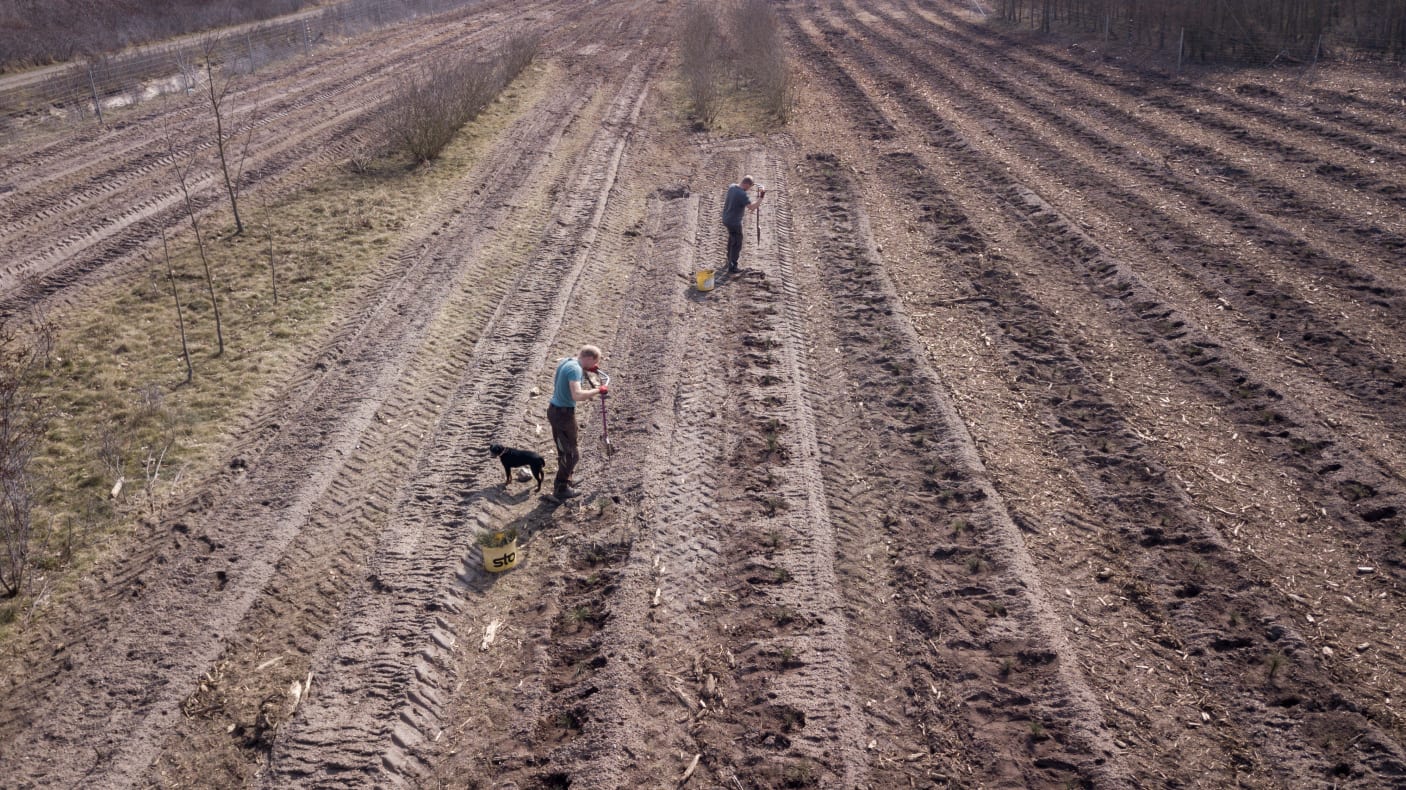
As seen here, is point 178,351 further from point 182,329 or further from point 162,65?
point 162,65

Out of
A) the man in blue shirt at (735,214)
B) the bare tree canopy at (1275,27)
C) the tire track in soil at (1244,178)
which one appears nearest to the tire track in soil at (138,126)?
the man in blue shirt at (735,214)

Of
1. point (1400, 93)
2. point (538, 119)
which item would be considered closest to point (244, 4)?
point (538, 119)

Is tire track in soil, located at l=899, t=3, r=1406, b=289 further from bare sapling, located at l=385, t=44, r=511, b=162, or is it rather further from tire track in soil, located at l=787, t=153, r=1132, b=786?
bare sapling, located at l=385, t=44, r=511, b=162

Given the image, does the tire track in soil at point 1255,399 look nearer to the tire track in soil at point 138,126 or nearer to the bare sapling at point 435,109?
the bare sapling at point 435,109

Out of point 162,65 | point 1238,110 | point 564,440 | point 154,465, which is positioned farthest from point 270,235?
point 162,65

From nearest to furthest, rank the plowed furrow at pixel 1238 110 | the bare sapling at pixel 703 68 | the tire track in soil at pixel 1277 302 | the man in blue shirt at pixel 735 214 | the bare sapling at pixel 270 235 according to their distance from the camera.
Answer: the tire track in soil at pixel 1277 302 → the bare sapling at pixel 270 235 → the man in blue shirt at pixel 735 214 → the plowed furrow at pixel 1238 110 → the bare sapling at pixel 703 68
